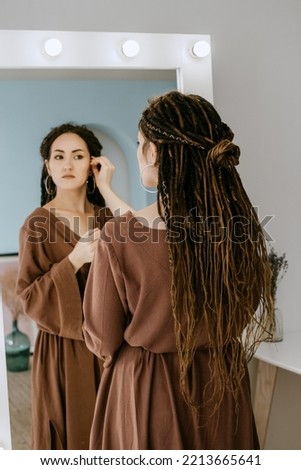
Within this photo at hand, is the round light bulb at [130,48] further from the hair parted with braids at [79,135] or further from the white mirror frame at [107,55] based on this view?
the hair parted with braids at [79,135]

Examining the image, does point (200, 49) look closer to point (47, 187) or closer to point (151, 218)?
point (47, 187)

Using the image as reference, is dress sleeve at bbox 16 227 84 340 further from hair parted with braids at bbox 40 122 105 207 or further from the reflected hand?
hair parted with braids at bbox 40 122 105 207

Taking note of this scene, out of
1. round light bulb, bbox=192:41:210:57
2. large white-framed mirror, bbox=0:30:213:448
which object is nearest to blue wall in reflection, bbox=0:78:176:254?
large white-framed mirror, bbox=0:30:213:448

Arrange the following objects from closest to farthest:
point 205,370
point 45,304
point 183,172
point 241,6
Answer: point 183,172 → point 205,370 → point 45,304 → point 241,6

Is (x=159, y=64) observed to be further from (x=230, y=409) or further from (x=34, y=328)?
(x=230, y=409)

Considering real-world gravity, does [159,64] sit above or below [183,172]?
above

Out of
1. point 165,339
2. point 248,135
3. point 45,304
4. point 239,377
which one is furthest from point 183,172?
A: point 248,135

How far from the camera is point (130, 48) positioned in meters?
1.76

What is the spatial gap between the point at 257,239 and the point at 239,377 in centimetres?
32

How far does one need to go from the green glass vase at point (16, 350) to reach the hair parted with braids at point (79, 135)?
0.36 m

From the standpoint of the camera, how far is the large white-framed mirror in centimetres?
166

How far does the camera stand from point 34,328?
65.2 inches

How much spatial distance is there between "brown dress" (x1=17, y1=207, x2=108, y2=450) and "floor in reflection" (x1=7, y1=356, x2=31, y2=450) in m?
0.02

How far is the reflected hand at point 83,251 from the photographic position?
1.64 m
